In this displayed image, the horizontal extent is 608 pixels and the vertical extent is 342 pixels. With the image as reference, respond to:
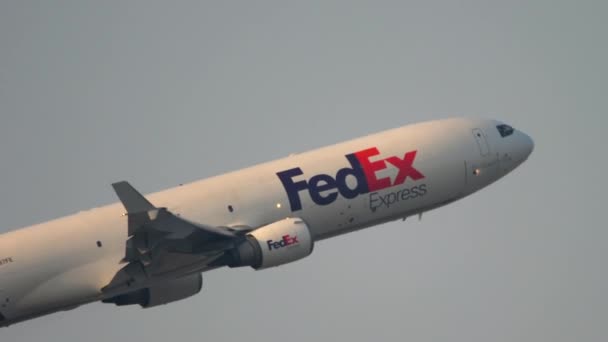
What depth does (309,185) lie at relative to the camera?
193ft

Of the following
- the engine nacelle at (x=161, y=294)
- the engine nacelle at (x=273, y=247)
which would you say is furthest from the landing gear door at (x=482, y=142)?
the engine nacelle at (x=161, y=294)

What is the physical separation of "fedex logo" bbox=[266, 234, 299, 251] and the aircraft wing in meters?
1.46

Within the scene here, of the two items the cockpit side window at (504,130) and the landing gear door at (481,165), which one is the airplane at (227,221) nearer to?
the landing gear door at (481,165)

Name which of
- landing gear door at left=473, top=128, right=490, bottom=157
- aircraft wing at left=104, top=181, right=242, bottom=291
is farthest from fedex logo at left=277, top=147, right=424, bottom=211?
landing gear door at left=473, top=128, right=490, bottom=157

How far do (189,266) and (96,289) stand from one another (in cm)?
389

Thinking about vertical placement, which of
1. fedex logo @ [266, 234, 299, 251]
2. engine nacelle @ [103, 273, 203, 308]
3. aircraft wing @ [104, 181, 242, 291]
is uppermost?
aircraft wing @ [104, 181, 242, 291]

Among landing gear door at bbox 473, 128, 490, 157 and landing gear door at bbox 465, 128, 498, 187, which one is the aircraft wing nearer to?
landing gear door at bbox 465, 128, 498, 187

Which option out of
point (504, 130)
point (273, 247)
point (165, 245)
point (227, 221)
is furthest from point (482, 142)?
point (165, 245)

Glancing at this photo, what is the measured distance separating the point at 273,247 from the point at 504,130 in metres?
15.4

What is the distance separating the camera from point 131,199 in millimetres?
51969

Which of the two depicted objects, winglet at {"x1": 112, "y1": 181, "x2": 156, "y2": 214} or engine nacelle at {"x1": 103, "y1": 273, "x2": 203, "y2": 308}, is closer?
winglet at {"x1": 112, "y1": 181, "x2": 156, "y2": 214}

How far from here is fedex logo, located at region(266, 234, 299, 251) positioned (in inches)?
2197

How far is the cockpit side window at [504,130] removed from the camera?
65.6 m

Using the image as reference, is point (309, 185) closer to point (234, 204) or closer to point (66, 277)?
point (234, 204)
